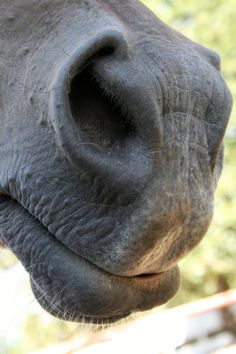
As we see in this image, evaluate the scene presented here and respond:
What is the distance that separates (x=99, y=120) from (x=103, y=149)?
65 millimetres

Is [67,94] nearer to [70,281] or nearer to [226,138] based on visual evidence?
[70,281]

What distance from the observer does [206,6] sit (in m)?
8.52

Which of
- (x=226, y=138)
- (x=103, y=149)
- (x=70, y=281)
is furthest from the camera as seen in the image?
(x=226, y=138)

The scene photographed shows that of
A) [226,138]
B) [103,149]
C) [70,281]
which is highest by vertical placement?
[103,149]

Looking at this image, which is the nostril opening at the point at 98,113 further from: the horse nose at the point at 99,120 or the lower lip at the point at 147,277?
the lower lip at the point at 147,277

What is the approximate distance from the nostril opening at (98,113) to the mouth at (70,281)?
28 cm

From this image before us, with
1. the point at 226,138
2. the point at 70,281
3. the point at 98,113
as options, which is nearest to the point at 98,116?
the point at 98,113

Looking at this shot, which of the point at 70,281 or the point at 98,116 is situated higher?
the point at 98,116

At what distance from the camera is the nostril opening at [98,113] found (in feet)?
4.48

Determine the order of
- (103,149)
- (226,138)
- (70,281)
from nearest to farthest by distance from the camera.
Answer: (103,149) → (70,281) → (226,138)

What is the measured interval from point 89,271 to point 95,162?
0.27m

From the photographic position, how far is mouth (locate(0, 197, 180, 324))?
4.83ft

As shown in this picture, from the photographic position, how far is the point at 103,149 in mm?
1356

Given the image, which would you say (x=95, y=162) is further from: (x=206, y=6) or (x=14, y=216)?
(x=206, y=6)
